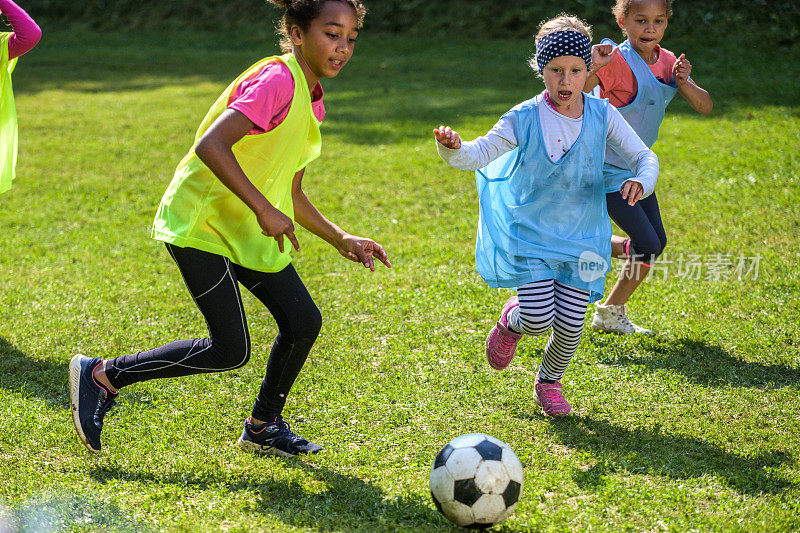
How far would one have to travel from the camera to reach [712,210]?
761 centimetres

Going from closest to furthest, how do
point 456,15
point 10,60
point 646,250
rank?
point 646,250 < point 10,60 < point 456,15

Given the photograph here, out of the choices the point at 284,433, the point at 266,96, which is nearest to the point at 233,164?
the point at 266,96

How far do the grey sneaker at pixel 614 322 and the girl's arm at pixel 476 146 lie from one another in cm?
176

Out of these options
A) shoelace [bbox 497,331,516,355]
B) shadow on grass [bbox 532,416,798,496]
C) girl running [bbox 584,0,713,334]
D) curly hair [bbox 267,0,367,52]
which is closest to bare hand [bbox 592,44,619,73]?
girl running [bbox 584,0,713,334]

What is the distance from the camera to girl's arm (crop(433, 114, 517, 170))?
369cm

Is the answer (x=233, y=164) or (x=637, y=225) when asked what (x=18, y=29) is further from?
(x=637, y=225)

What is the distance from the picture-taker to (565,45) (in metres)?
3.82

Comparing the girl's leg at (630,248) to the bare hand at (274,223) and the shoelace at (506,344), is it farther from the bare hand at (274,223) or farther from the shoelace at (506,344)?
the bare hand at (274,223)

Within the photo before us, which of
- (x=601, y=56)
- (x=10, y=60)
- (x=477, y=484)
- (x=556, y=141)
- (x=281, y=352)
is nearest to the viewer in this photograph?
(x=477, y=484)

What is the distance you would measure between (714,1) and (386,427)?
1407 centimetres

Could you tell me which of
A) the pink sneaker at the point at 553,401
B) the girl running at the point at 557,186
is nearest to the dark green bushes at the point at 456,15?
the girl running at the point at 557,186

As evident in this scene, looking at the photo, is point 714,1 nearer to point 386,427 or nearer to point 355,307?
point 355,307

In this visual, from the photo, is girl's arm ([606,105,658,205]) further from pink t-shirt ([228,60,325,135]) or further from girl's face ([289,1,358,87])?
pink t-shirt ([228,60,325,135])

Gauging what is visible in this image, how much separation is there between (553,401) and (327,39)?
2058 millimetres
